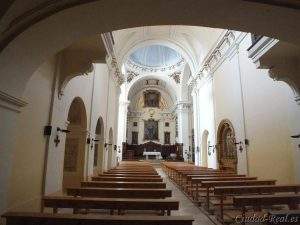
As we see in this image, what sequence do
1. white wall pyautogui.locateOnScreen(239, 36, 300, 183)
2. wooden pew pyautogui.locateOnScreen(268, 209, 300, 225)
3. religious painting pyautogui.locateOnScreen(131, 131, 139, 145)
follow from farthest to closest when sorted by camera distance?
religious painting pyautogui.locateOnScreen(131, 131, 139, 145) → white wall pyautogui.locateOnScreen(239, 36, 300, 183) → wooden pew pyautogui.locateOnScreen(268, 209, 300, 225)

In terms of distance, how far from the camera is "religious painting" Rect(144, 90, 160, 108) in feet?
99.1

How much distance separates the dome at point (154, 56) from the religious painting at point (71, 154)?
16.2 meters

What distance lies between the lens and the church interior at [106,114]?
3.27 metres

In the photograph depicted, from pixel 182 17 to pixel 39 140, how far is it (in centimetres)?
353

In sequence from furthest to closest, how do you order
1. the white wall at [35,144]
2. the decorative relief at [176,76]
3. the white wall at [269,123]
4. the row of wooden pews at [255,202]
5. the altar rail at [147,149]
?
the altar rail at [147,149]
the decorative relief at [176,76]
the white wall at [269,123]
the white wall at [35,144]
the row of wooden pews at [255,202]

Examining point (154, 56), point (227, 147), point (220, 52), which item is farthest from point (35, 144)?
point (154, 56)

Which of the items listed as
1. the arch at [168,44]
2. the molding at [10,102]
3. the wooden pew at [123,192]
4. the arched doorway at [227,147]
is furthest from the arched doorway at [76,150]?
the arch at [168,44]

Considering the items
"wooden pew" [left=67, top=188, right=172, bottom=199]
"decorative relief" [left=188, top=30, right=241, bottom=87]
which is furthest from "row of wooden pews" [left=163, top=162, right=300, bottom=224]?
"decorative relief" [left=188, top=30, right=241, bottom=87]

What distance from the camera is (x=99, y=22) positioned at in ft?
12.4

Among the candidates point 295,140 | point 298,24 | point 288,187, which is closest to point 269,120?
point 295,140

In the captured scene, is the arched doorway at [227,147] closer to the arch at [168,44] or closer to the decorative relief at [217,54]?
the decorative relief at [217,54]

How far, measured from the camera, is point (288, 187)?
4.66 m

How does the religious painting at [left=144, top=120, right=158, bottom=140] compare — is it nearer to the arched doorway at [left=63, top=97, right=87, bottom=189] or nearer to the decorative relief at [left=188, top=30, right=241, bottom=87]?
the decorative relief at [left=188, top=30, right=241, bottom=87]

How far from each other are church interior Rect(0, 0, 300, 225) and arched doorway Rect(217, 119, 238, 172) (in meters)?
0.04
